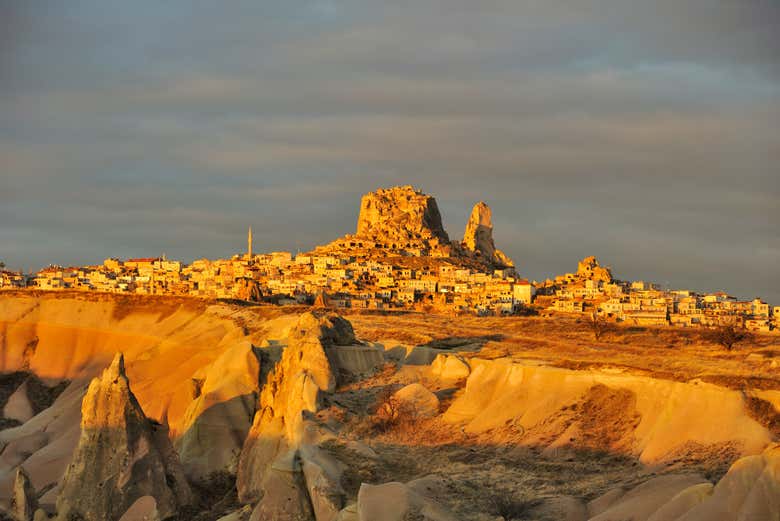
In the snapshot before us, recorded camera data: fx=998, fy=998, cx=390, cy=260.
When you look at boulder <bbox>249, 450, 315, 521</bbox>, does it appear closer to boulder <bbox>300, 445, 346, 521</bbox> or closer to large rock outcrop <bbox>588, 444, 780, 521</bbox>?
boulder <bbox>300, 445, 346, 521</bbox>

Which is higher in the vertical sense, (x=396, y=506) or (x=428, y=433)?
(x=428, y=433)

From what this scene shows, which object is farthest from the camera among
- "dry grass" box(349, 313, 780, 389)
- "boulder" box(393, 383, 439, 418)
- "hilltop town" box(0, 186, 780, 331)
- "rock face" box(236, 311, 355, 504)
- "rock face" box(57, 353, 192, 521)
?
"hilltop town" box(0, 186, 780, 331)

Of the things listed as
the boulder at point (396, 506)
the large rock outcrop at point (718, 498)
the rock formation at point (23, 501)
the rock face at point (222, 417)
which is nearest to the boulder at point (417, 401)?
the rock face at point (222, 417)

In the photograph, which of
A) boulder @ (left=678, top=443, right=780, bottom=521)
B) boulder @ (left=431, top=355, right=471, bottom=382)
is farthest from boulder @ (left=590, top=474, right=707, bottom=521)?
boulder @ (left=431, top=355, right=471, bottom=382)

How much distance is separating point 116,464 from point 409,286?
120 meters

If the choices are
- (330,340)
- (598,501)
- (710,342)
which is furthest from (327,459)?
(710,342)

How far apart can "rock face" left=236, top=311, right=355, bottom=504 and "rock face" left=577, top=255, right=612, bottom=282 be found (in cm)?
11896

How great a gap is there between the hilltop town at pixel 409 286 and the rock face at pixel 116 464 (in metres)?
76.5

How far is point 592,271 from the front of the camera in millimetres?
167000

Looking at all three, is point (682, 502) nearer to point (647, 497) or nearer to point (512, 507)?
point (647, 497)

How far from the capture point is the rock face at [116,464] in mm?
34969

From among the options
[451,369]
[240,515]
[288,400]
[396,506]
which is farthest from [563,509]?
[451,369]

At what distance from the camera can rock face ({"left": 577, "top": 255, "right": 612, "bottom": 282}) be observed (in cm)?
16288

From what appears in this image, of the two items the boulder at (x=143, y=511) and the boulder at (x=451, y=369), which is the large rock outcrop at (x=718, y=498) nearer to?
the boulder at (x=143, y=511)
